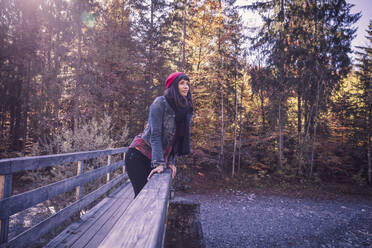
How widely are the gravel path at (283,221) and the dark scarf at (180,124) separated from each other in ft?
17.5

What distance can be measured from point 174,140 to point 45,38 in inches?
660

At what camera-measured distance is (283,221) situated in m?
7.96

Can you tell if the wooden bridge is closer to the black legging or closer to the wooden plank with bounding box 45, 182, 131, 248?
the wooden plank with bounding box 45, 182, 131, 248

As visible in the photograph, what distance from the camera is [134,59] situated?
14039 mm

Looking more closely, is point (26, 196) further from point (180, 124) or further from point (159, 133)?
point (180, 124)

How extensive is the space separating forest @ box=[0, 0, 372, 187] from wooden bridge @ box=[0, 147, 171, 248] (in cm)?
991

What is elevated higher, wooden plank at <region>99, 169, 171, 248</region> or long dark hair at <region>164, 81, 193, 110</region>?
long dark hair at <region>164, 81, 193, 110</region>

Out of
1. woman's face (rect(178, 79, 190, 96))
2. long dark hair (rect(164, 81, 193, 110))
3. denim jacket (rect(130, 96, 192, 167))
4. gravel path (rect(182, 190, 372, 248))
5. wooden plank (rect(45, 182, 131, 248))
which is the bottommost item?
gravel path (rect(182, 190, 372, 248))

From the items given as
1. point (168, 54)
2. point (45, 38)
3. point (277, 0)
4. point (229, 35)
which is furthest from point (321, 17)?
point (45, 38)

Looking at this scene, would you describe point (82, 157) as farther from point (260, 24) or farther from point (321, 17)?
point (321, 17)

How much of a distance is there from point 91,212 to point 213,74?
11210mm

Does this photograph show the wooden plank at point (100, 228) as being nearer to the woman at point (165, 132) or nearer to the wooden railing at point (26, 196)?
the wooden railing at point (26, 196)

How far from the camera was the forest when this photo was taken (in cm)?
1306

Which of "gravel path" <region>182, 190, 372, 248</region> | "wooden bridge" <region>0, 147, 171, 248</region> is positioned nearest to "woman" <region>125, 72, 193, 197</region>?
"wooden bridge" <region>0, 147, 171, 248</region>
